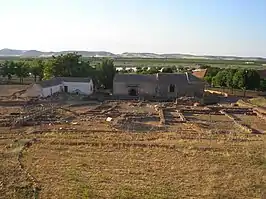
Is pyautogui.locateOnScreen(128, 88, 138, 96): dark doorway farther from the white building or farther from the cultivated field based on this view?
the cultivated field

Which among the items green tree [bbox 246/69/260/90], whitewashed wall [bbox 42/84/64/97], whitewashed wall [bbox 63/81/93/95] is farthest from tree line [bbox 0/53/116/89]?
green tree [bbox 246/69/260/90]

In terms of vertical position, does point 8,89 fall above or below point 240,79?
below

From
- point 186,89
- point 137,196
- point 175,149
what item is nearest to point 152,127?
point 175,149

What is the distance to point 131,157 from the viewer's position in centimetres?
1870

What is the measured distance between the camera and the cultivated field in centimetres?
1421

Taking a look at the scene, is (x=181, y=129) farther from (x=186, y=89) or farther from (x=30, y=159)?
(x=186, y=89)

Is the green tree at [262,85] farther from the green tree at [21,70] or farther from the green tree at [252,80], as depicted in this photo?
the green tree at [21,70]

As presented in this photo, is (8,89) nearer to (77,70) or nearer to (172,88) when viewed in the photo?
(77,70)

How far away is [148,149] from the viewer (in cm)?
2034

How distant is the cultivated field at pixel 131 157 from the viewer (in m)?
14.2

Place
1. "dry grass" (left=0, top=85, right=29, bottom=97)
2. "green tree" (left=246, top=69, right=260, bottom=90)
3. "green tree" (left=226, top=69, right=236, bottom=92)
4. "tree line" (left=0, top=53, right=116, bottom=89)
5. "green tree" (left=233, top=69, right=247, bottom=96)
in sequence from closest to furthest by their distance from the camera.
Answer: "dry grass" (left=0, top=85, right=29, bottom=97) < "green tree" (left=233, top=69, right=247, bottom=96) < "green tree" (left=246, top=69, right=260, bottom=90) < "green tree" (left=226, top=69, right=236, bottom=92) < "tree line" (left=0, top=53, right=116, bottom=89)

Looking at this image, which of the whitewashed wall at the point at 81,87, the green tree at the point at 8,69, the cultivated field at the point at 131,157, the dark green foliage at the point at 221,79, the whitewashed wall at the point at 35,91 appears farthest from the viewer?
the green tree at the point at 8,69

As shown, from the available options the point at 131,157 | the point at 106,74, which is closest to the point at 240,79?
the point at 106,74

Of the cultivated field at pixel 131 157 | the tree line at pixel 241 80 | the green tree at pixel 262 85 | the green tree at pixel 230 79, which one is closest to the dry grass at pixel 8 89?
the cultivated field at pixel 131 157
